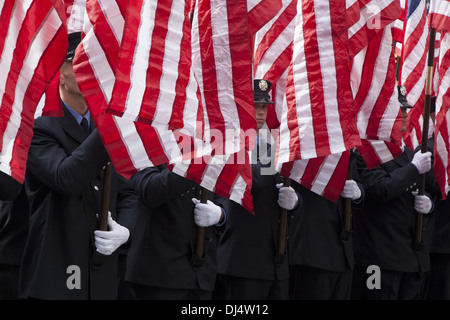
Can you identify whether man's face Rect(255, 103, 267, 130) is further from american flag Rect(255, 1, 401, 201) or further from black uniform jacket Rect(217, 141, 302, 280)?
american flag Rect(255, 1, 401, 201)

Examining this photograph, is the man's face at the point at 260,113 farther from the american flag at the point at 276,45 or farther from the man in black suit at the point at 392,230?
the man in black suit at the point at 392,230

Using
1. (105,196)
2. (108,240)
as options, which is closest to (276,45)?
(105,196)

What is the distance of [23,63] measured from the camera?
428cm

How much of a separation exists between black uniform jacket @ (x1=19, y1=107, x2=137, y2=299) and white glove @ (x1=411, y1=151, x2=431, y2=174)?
3.95 meters

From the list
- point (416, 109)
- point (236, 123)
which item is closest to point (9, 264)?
point (236, 123)

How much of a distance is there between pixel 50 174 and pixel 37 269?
22.4 inches

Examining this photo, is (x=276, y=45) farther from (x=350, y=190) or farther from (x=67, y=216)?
(x=67, y=216)

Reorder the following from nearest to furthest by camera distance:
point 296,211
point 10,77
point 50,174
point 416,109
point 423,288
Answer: point 10,77, point 50,174, point 296,211, point 416,109, point 423,288

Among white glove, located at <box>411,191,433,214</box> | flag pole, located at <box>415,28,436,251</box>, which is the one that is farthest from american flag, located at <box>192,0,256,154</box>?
white glove, located at <box>411,191,433,214</box>

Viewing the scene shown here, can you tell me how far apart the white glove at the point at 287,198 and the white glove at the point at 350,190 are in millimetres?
753

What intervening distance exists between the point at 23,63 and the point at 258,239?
117 inches

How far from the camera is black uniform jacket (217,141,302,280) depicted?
21.4ft

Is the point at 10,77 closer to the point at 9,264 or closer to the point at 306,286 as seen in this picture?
the point at 9,264

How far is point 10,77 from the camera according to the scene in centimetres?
421
